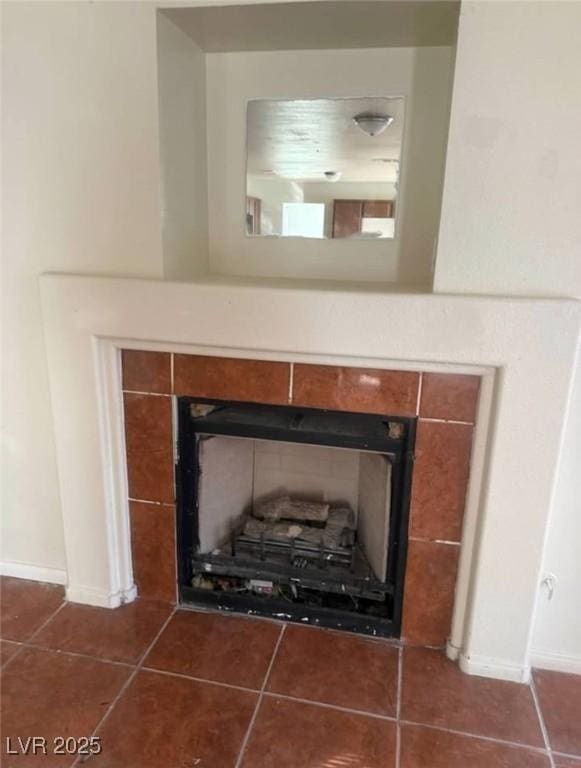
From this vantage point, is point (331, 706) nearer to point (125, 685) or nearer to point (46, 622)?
point (125, 685)

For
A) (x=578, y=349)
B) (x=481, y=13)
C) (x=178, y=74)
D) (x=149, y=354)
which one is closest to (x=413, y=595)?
(x=578, y=349)

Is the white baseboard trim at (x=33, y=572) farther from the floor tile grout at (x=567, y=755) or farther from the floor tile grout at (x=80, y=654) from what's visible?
the floor tile grout at (x=567, y=755)

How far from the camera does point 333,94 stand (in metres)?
1.57

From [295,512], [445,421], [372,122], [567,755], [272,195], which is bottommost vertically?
[567,755]

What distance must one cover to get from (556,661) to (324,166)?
1568 mm

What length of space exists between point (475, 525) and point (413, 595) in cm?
29

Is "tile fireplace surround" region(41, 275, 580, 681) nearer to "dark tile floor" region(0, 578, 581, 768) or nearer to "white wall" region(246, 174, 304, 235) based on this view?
"dark tile floor" region(0, 578, 581, 768)

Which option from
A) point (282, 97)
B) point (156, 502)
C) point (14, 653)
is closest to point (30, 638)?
point (14, 653)

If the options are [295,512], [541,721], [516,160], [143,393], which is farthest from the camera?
[295,512]

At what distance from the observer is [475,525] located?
1430 millimetres

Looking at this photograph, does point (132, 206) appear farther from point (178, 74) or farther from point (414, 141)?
point (414, 141)

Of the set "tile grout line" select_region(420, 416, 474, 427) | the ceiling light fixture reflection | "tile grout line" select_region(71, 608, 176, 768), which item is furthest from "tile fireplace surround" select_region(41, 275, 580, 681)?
the ceiling light fixture reflection

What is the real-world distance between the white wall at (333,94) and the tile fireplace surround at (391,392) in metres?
0.33

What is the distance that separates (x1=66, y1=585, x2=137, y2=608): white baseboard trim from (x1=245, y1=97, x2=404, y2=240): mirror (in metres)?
1.24
